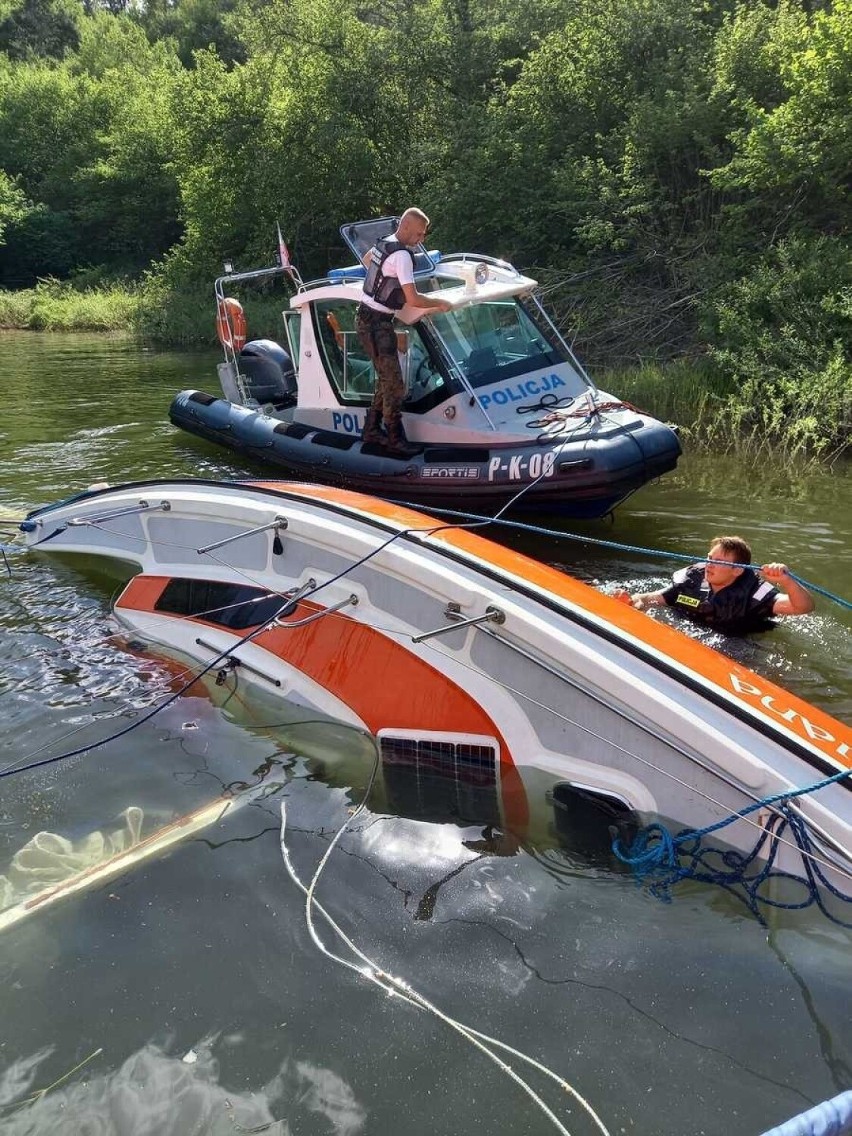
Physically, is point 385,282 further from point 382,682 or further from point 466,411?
point 382,682

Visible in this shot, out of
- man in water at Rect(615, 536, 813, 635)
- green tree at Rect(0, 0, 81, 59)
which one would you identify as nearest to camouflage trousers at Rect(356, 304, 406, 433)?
man in water at Rect(615, 536, 813, 635)

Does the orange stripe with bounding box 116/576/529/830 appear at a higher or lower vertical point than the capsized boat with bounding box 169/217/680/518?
lower

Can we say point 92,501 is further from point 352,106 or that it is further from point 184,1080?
point 352,106

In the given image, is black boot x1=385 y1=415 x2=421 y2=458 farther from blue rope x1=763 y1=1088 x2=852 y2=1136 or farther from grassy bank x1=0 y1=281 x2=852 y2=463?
blue rope x1=763 y1=1088 x2=852 y2=1136

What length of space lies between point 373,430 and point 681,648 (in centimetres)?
569

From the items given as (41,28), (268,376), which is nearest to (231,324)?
(268,376)

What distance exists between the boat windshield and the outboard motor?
3.66m

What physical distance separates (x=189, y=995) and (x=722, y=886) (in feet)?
6.41

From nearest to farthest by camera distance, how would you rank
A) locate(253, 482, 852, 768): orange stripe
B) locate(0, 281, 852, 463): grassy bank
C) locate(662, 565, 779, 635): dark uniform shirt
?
1. locate(253, 482, 852, 768): orange stripe
2. locate(662, 565, 779, 635): dark uniform shirt
3. locate(0, 281, 852, 463): grassy bank

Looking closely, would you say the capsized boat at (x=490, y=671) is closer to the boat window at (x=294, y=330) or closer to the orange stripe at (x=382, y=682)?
the orange stripe at (x=382, y=682)

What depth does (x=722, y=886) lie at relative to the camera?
3.36m

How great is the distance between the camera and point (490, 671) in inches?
157

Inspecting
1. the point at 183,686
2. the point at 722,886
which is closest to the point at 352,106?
the point at 183,686

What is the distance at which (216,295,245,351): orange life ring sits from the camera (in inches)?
451
